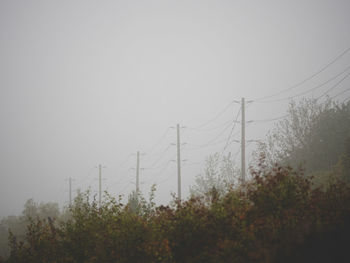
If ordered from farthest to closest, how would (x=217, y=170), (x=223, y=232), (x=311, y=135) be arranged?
(x=217, y=170) < (x=311, y=135) < (x=223, y=232)

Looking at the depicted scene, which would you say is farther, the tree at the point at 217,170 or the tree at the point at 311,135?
the tree at the point at 217,170

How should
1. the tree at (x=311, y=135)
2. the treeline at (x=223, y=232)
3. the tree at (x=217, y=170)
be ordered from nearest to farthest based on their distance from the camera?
1. the treeline at (x=223, y=232)
2. the tree at (x=311, y=135)
3. the tree at (x=217, y=170)

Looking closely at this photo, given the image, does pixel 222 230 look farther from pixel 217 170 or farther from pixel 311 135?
pixel 217 170

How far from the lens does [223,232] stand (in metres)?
5.50

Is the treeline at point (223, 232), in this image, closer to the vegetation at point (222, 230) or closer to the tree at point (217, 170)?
the vegetation at point (222, 230)

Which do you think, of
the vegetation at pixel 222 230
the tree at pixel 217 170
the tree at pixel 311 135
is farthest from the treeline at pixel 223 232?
the tree at pixel 217 170

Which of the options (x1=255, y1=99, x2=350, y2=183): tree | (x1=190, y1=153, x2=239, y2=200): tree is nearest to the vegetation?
(x1=255, y1=99, x2=350, y2=183): tree

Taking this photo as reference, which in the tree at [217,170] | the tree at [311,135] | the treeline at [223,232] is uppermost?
the tree at [311,135]

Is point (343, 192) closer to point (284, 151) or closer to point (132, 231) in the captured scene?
point (132, 231)

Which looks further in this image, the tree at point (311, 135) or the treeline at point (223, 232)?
the tree at point (311, 135)

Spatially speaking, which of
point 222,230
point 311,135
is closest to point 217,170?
point 311,135

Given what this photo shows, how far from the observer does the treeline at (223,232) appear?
13.3ft

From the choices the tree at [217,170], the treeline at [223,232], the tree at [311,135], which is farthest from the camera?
the tree at [217,170]

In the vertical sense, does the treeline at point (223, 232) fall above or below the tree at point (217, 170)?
below
